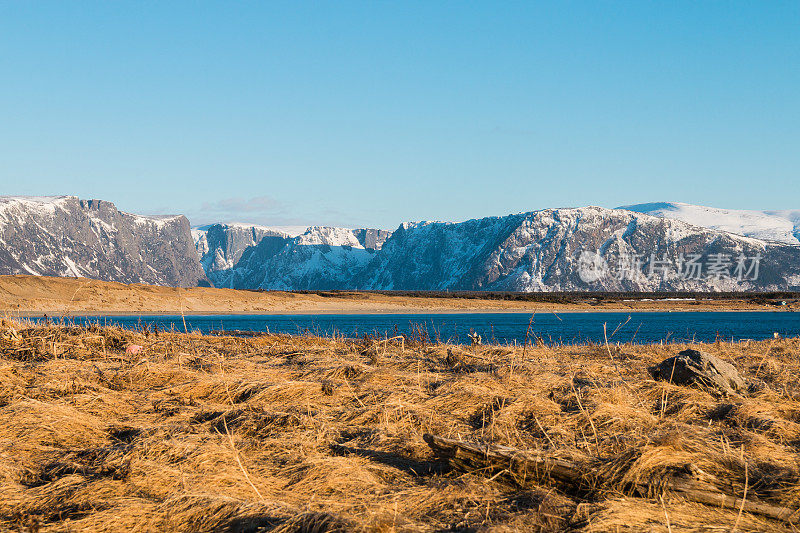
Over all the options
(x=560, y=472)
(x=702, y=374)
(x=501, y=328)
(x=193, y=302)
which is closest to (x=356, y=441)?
(x=560, y=472)

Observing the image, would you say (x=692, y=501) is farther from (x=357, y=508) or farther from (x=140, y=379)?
(x=140, y=379)

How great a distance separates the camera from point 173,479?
4.59 m

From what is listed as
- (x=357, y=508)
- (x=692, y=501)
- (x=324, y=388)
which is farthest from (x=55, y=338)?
(x=692, y=501)

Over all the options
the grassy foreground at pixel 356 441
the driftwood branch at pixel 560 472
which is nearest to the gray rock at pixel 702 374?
the grassy foreground at pixel 356 441

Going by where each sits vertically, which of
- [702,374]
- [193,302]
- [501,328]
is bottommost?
[193,302]

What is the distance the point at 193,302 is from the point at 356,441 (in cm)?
7293

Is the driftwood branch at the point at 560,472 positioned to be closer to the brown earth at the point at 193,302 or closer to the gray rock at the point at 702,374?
the gray rock at the point at 702,374

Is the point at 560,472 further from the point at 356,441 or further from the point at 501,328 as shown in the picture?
the point at 501,328

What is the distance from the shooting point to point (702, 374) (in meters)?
8.03

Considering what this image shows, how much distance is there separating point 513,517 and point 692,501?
1349mm

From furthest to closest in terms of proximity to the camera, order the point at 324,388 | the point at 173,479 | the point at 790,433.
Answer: the point at 324,388, the point at 790,433, the point at 173,479

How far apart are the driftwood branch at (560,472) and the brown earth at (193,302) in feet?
132

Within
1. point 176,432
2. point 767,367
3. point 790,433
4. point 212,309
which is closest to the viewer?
point 176,432

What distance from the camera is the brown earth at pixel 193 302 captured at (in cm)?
6053
